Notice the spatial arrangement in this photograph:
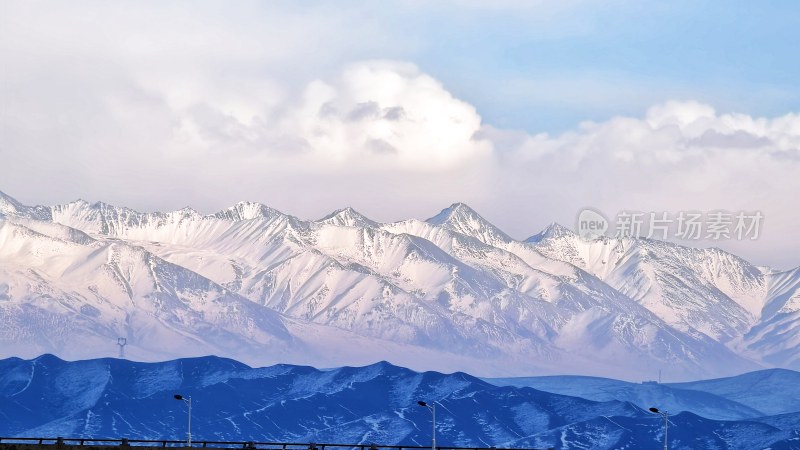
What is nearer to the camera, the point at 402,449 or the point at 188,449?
the point at 188,449

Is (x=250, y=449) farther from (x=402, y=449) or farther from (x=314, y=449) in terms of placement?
(x=402, y=449)

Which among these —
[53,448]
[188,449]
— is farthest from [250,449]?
[53,448]

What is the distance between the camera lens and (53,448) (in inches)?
6634

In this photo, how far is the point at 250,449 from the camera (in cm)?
17775

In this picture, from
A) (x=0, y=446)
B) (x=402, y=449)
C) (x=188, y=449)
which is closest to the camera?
(x=0, y=446)

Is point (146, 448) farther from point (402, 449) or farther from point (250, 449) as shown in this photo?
point (402, 449)

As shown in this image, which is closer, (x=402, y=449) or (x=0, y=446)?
(x=0, y=446)

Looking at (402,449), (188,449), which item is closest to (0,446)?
(188,449)

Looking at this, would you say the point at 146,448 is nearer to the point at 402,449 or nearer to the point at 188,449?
the point at 188,449

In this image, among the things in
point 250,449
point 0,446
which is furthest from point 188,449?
point 0,446

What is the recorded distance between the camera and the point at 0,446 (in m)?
166

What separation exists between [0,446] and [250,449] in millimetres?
25704

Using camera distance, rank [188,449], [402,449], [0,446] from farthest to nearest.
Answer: [402,449] < [188,449] < [0,446]

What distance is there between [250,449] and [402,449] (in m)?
26.5
